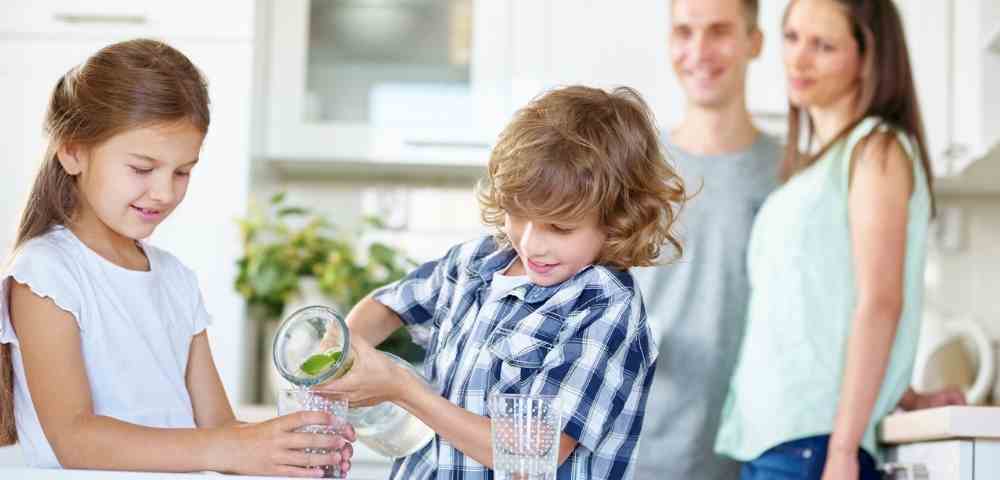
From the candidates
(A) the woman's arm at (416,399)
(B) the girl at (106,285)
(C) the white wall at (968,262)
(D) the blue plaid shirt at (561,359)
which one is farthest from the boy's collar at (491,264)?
(C) the white wall at (968,262)

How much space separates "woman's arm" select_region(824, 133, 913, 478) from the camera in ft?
5.64

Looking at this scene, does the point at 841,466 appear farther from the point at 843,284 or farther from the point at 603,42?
the point at 603,42

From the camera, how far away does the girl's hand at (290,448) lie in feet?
3.49

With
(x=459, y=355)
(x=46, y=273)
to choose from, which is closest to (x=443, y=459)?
(x=459, y=355)

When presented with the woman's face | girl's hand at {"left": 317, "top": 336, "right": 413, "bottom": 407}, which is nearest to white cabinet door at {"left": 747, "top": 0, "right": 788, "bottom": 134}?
the woman's face

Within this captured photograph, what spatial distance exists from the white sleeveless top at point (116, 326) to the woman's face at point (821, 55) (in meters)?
1.02

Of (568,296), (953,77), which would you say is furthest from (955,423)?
(953,77)

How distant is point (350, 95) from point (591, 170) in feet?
5.94

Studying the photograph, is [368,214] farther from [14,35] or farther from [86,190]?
[86,190]

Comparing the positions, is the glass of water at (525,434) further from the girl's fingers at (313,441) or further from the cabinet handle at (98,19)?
the cabinet handle at (98,19)

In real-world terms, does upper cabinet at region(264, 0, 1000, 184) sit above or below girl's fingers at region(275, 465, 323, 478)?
above

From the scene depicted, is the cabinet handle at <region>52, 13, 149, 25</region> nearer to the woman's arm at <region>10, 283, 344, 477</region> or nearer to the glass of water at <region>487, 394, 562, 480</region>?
the woman's arm at <region>10, 283, 344, 477</region>

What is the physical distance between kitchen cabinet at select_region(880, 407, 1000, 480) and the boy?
1.50 ft

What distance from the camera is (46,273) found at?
125 centimetres
